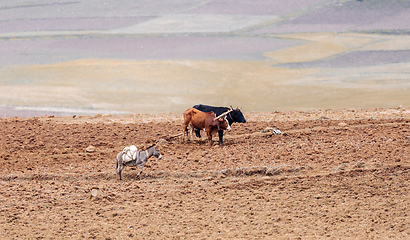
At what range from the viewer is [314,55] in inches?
1608

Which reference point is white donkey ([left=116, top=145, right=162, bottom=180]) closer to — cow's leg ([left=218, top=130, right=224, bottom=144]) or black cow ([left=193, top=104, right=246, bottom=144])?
cow's leg ([left=218, top=130, right=224, bottom=144])

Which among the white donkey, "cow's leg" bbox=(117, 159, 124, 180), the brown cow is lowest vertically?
"cow's leg" bbox=(117, 159, 124, 180)

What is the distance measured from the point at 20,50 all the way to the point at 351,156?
3159 cm

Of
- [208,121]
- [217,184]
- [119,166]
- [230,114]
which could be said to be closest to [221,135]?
[208,121]

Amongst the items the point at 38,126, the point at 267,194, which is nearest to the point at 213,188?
the point at 267,194

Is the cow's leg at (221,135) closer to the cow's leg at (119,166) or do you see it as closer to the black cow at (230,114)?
the black cow at (230,114)

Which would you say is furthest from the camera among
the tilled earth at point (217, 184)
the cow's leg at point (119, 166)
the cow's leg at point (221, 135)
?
the cow's leg at point (221, 135)

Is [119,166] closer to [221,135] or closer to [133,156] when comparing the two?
[133,156]

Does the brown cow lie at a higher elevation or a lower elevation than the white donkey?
higher

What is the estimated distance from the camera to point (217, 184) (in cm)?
1583

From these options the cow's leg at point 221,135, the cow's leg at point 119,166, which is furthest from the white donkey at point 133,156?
the cow's leg at point 221,135

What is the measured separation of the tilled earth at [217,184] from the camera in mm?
13391

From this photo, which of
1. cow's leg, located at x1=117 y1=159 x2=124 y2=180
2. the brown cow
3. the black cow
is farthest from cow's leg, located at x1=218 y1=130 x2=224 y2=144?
cow's leg, located at x1=117 y1=159 x2=124 y2=180

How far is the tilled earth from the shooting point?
13391 millimetres
